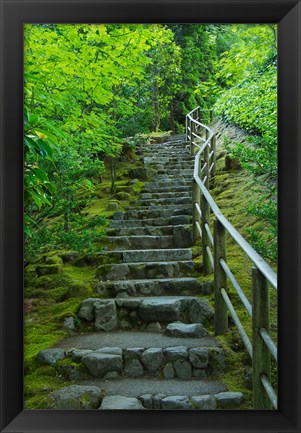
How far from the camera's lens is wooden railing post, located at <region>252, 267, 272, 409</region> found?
1.69 metres

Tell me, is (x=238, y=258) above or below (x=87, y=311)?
above

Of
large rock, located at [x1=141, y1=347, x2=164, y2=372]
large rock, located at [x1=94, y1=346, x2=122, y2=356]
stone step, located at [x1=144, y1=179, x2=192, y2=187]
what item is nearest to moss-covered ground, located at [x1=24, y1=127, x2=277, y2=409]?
large rock, located at [x1=94, y1=346, x2=122, y2=356]

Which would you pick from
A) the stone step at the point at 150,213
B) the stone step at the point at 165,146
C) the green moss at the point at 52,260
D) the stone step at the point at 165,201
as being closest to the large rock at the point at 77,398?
the green moss at the point at 52,260

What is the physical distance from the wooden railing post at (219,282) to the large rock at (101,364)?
25.4 inches

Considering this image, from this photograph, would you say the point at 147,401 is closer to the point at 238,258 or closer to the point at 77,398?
the point at 77,398

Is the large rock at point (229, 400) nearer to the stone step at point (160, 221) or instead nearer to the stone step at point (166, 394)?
the stone step at point (166, 394)

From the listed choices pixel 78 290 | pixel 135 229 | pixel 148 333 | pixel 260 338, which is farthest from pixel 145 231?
pixel 260 338

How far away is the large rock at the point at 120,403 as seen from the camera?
5.75ft

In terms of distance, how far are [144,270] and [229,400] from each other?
1.38 meters

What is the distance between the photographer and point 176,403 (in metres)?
1.80

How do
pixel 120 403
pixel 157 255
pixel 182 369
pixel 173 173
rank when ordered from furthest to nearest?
1. pixel 173 173
2. pixel 157 255
3. pixel 182 369
4. pixel 120 403

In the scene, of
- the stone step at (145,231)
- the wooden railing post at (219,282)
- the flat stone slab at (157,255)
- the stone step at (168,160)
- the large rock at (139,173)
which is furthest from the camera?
the stone step at (168,160)

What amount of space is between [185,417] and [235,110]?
2104mm
